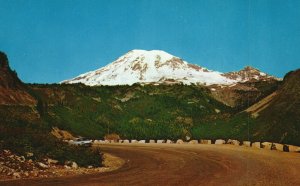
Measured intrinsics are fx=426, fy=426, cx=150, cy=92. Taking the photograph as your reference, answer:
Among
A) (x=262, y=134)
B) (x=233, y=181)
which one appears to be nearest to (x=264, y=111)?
(x=262, y=134)

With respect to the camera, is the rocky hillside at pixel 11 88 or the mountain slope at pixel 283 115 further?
the rocky hillside at pixel 11 88

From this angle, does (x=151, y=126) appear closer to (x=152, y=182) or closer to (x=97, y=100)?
(x=97, y=100)

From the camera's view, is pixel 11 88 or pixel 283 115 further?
pixel 11 88

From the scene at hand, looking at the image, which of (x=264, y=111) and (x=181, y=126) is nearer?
(x=264, y=111)

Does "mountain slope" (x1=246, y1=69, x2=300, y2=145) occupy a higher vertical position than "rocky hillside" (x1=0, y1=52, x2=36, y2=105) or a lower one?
lower

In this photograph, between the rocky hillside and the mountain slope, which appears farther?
the rocky hillside

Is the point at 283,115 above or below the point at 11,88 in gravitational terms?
below

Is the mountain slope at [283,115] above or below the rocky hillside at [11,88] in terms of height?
below

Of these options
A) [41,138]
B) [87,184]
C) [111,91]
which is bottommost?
[87,184]
